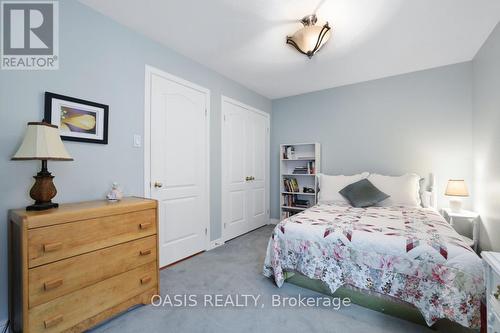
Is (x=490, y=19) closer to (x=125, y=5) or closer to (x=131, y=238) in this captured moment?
(x=125, y=5)

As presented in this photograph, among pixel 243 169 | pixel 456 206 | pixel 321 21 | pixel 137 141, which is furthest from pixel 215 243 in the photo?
pixel 456 206

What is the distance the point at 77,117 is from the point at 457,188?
4.06m

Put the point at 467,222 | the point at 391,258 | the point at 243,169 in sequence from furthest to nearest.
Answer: the point at 243,169 < the point at 467,222 < the point at 391,258

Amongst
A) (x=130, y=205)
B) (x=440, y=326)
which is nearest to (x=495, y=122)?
(x=440, y=326)

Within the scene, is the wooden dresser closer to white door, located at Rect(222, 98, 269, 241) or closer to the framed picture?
the framed picture

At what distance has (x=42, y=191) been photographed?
1479 millimetres

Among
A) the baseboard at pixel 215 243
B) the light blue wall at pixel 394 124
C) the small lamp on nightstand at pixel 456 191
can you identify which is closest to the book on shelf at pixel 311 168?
the light blue wall at pixel 394 124

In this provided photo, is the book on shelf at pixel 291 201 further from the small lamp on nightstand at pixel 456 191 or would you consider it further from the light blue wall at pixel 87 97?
the light blue wall at pixel 87 97

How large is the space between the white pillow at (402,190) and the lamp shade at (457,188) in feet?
1.06

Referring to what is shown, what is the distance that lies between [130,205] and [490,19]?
359 cm

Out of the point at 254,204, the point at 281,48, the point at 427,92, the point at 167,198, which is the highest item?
the point at 281,48

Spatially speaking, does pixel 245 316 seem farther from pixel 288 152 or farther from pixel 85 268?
pixel 288 152

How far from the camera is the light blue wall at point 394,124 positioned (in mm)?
2988

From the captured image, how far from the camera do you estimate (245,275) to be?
231cm
